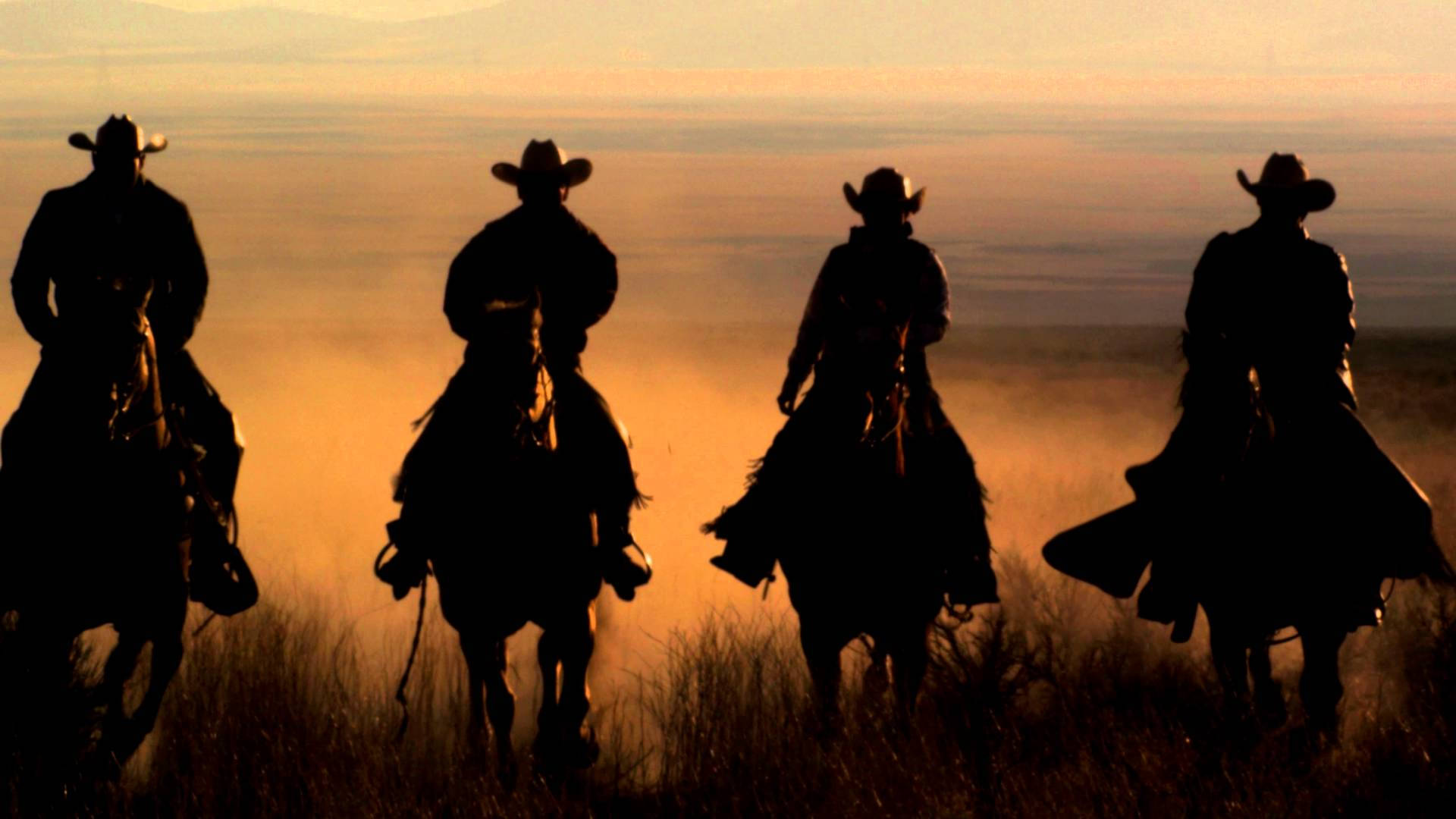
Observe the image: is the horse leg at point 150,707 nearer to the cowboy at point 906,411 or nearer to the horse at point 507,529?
the horse at point 507,529

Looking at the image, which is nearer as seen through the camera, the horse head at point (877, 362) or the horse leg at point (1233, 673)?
the horse head at point (877, 362)

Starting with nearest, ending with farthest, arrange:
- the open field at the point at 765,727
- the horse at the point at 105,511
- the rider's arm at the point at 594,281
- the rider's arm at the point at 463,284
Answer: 1. the horse at the point at 105,511
2. the open field at the point at 765,727
3. the rider's arm at the point at 463,284
4. the rider's arm at the point at 594,281

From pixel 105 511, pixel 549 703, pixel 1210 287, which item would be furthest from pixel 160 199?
pixel 1210 287

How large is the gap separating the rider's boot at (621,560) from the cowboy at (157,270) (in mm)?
1831

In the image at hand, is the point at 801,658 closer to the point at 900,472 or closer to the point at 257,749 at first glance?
the point at 900,472

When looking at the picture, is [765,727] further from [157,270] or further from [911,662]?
[157,270]

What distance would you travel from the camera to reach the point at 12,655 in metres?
10.1

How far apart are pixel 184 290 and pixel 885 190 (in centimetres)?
341

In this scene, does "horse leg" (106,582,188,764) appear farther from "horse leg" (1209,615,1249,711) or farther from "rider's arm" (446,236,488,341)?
"horse leg" (1209,615,1249,711)

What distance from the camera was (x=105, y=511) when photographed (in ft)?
31.2

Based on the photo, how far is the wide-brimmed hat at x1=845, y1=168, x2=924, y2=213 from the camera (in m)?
10.2

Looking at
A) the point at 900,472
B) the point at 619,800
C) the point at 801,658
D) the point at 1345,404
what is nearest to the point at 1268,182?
the point at 1345,404

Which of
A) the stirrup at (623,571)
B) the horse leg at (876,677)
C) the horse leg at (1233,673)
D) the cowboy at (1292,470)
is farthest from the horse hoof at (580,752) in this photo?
the horse leg at (1233,673)

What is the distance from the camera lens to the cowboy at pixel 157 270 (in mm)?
10031
